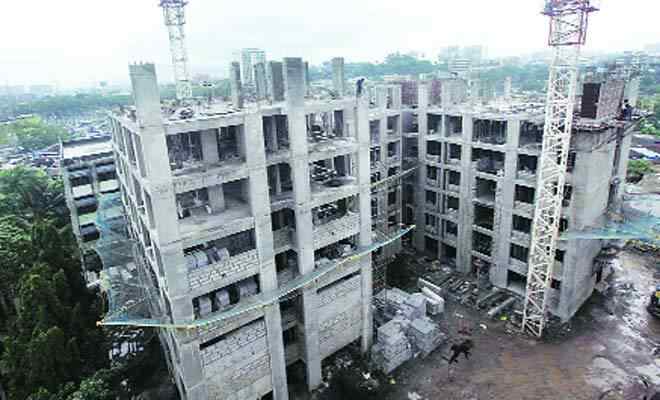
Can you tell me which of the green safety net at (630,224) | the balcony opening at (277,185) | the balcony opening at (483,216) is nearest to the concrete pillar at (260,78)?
the balcony opening at (277,185)

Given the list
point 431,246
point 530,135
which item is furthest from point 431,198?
point 530,135

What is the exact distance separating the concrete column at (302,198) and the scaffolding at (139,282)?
1.22m

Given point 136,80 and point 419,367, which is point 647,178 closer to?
point 419,367

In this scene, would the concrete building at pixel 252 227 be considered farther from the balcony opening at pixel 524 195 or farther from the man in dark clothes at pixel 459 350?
the balcony opening at pixel 524 195

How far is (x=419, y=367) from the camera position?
31719 mm

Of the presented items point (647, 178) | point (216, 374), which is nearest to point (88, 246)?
point (216, 374)

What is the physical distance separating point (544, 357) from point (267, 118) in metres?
27.3

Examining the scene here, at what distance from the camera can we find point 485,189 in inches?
1673

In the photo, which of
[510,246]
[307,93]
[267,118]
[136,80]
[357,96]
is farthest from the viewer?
[510,246]

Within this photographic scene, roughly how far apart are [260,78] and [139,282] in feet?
62.1

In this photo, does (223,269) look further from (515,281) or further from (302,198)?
(515,281)

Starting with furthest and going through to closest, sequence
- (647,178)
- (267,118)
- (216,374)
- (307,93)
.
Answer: (647,178), (307,93), (267,118), (216,374)

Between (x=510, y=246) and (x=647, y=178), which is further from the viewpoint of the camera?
(x=647, y=178)

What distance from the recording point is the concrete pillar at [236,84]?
2679 centimetres
